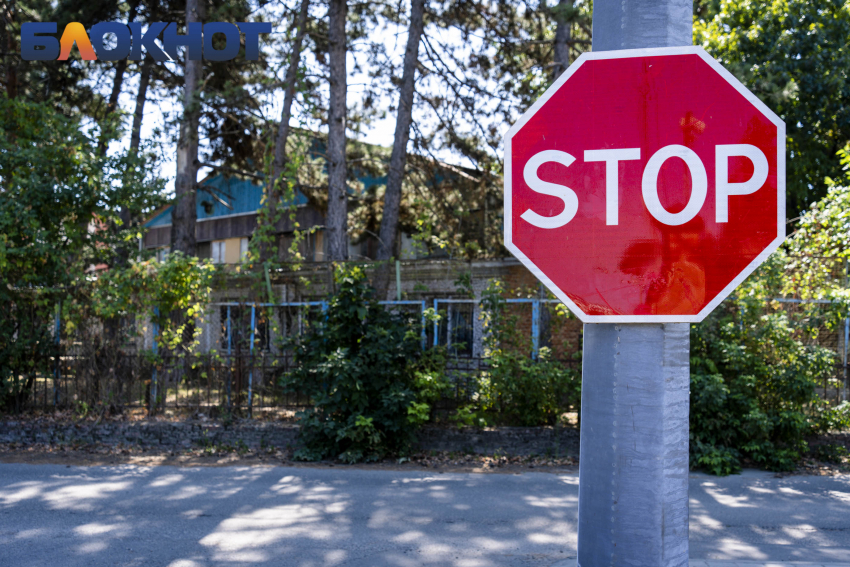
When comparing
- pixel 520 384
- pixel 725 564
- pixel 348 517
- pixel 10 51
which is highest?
pixel 10 51

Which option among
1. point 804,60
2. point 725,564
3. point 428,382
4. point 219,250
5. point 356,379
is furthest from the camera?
point 219,250

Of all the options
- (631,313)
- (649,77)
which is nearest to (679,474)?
(631,313)

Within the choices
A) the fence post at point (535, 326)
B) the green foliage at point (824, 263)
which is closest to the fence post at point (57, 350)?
the fence post at point (535, 326)

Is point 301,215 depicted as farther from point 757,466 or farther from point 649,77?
point 649,77

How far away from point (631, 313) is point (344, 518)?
4.97 meters

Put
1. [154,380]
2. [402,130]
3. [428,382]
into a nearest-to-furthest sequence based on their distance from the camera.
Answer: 1. [428,382]
2. [154,380]
3. [402,130]

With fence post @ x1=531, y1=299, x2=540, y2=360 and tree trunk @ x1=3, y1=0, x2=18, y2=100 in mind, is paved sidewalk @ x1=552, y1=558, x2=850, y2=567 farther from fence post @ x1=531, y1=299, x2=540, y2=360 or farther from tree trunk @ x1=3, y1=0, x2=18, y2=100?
tree trunk @ x1=3, y1=0, x2=18, y2=100

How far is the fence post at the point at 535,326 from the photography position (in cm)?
950

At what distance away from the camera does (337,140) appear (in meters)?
14.2

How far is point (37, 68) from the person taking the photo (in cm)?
1802

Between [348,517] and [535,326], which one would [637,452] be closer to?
[348,517]

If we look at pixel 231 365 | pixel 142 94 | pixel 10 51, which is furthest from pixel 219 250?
pixel 231 365
